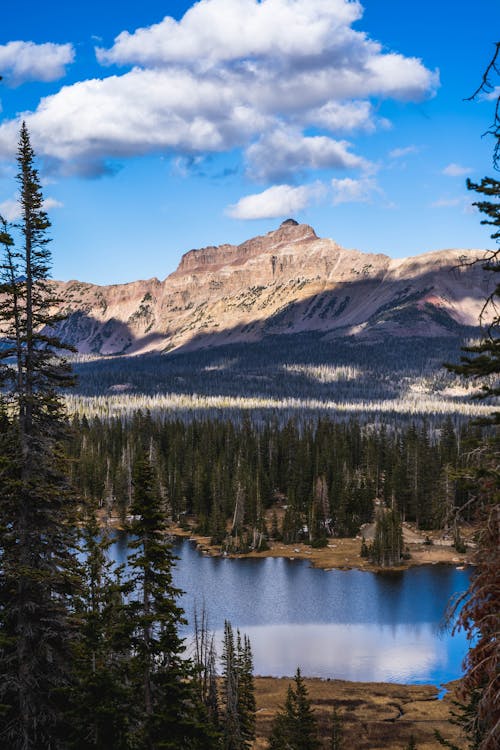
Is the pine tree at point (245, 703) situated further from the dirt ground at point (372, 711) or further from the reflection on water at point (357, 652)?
the reflection on water at point (357, 652)

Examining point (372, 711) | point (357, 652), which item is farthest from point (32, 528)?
point (357, 652)

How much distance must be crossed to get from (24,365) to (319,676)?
51.0 m

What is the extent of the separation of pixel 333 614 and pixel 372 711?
86.0ft

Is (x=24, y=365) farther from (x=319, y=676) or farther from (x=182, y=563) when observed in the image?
(x=182, y=563)

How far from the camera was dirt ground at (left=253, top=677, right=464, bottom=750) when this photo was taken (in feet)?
171

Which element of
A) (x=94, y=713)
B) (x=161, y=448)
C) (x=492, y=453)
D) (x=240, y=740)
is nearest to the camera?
(x=492, y=453)

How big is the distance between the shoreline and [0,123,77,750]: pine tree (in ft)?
276

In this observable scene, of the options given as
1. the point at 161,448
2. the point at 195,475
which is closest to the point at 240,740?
the point at 195,475

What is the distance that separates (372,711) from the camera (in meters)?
57.1

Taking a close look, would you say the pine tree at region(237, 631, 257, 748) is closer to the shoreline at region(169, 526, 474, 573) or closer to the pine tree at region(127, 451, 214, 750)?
the pine tree at region(127, 451, 214, 750)

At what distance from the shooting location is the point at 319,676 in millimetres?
66625

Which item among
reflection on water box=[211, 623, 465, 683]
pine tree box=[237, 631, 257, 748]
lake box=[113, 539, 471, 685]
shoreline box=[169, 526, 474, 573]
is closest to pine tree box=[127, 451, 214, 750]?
pine tree box=[237, 631, 257, 748]

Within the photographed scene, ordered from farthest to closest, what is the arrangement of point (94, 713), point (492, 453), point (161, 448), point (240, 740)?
point (161, 448) → point (240, 740) → point (94, 713) → point (492, 453)

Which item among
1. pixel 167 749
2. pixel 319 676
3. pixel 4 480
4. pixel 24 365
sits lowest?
pixel 319 676
